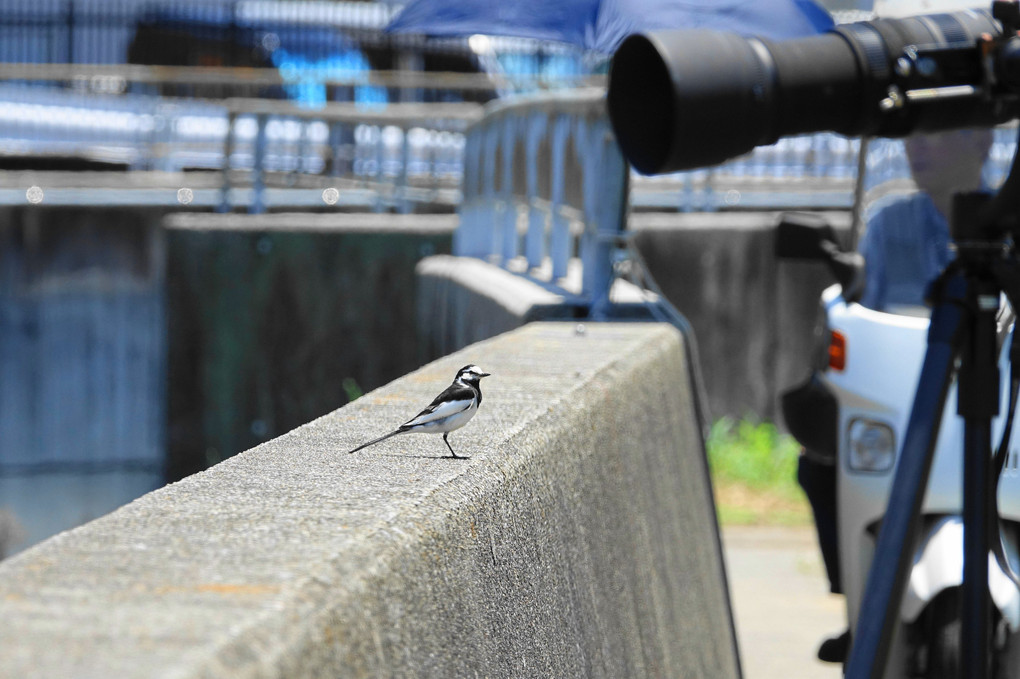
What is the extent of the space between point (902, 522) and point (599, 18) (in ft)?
9.65

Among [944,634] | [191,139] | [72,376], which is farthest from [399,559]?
[191,139]

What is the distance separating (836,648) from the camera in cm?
353

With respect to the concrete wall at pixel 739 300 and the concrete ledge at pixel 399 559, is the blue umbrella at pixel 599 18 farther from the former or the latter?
the concrete wall at pixel 739 300

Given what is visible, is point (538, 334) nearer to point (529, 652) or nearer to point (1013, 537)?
point (1013, 537)

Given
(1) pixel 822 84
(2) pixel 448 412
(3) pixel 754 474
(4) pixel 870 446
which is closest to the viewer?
(2) pixel 448 412

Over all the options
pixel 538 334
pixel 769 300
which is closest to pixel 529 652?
pixel 538 334

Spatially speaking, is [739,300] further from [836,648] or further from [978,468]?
[978,468]

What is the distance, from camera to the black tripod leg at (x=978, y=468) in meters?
2.41

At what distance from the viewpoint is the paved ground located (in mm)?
5305

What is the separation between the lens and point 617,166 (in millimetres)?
5137

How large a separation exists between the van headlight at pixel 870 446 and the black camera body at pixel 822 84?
3.52 feet

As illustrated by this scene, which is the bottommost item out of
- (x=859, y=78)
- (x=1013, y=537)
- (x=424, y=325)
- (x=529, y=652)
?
(x=424, y=325)

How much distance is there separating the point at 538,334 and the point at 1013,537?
154cm

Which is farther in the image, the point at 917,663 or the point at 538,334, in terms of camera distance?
the point at 538,334
